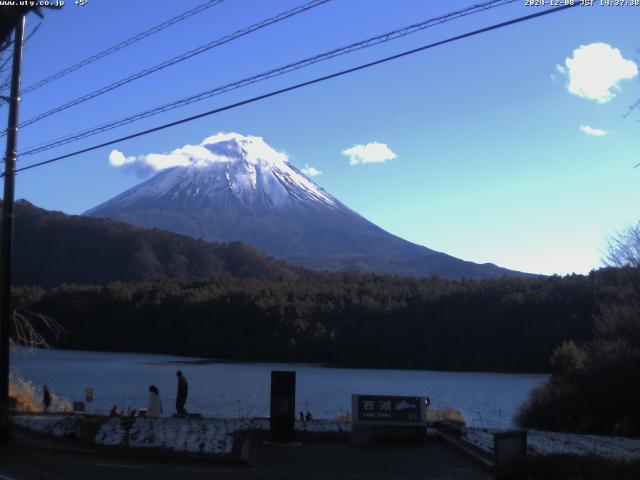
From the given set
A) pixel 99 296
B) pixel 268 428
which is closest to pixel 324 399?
pixel 268 428

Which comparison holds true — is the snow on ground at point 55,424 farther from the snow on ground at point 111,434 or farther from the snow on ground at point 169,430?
the snow on ground at point 111,434

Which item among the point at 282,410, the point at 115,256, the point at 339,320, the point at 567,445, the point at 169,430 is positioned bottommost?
the point at 567,445

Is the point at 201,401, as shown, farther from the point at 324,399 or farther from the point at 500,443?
the point at 500,443

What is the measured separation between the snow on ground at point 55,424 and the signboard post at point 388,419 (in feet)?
19.0

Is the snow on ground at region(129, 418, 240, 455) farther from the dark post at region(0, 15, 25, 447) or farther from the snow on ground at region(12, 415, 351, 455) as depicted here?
the dark post at region(0, 15, 25, 447)

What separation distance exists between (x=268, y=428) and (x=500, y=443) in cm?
710

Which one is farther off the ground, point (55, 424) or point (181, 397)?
point (181, 397)

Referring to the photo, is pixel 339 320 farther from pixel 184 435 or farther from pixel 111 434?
pixel 184 435

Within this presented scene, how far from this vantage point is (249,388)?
50250 millimetres

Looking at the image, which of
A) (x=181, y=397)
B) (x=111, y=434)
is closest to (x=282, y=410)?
(x=111, y=434)

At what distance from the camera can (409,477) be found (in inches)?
523

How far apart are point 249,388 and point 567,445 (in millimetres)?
35876

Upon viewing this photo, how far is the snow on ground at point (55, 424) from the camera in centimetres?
1684

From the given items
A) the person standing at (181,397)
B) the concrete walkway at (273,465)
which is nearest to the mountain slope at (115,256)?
the person standing at (181,397)
